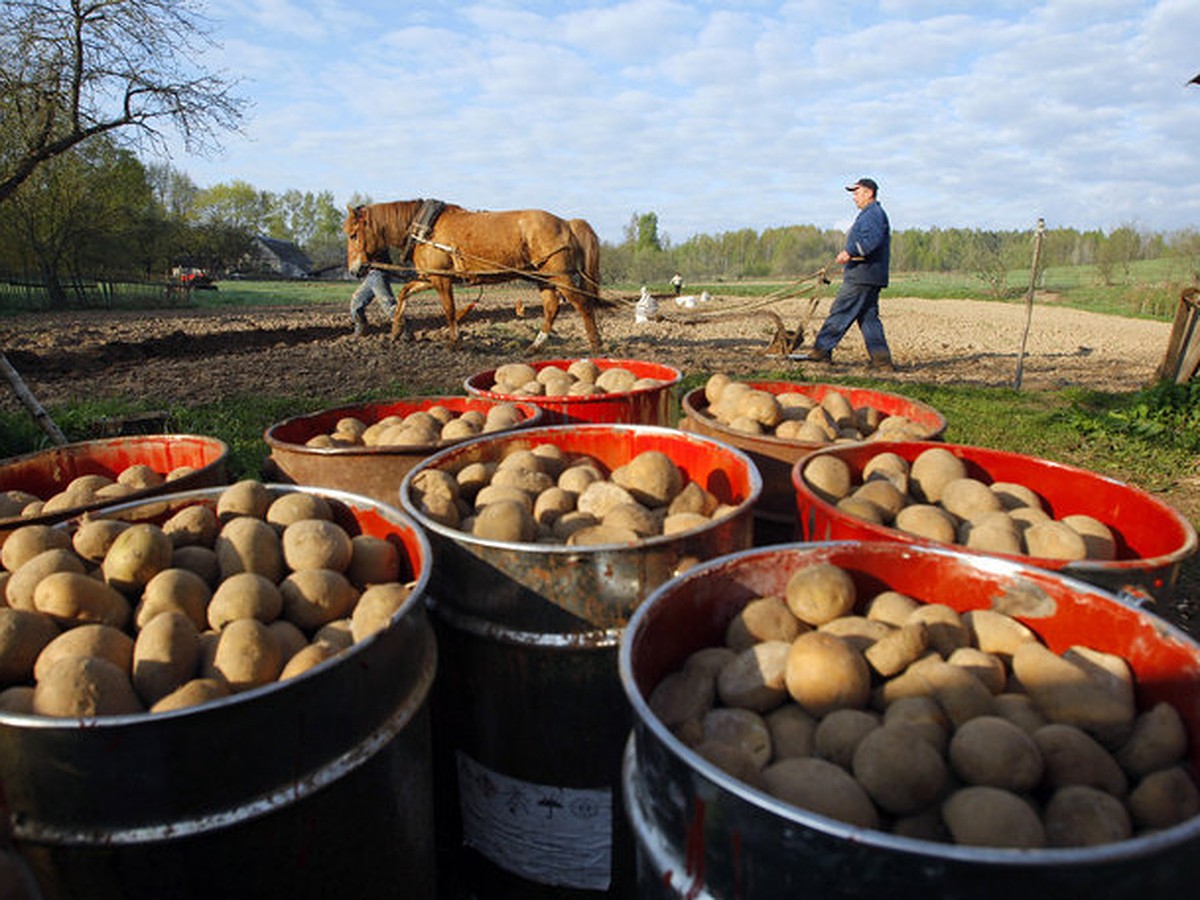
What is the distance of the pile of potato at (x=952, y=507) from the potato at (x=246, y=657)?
5.91 feet

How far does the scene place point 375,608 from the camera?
207 cm

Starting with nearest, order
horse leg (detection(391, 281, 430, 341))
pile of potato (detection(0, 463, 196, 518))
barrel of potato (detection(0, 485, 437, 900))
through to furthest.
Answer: barrel of potato (detection(0, 485, 437, 900)) → pile of potato (detection(0, 463, 196, 518)) → horse leg (detection(391, 281, 430, 341))

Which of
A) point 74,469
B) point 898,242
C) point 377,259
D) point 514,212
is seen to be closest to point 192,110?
point 377,259

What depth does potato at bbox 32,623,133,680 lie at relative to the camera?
1834 mm

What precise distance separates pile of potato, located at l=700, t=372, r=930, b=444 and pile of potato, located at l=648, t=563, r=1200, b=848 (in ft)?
4.74

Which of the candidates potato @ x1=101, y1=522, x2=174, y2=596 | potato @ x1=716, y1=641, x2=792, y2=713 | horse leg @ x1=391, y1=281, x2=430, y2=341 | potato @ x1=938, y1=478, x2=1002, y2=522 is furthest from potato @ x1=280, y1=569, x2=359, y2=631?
horse leg @ x1=391, y1=281, x2=430, y2=341

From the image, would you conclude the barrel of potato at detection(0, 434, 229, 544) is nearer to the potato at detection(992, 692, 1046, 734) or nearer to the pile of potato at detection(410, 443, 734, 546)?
the pile of potato at detection(410, 443, 734, 546)

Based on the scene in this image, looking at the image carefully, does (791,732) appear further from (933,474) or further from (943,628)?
(933,474)

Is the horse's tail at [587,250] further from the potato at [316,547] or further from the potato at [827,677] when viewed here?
the potato at [827,677]

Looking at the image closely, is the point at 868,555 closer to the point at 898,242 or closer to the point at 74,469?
the point at 74,469

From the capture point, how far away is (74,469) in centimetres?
351

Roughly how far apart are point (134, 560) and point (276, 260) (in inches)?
2789

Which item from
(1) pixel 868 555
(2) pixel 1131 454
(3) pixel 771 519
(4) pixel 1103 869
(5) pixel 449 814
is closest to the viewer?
(4) pixel 1103 869

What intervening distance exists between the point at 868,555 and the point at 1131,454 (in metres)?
6.97
